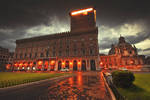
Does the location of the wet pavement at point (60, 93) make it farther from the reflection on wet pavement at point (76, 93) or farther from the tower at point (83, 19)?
the tower at point (83, 19)

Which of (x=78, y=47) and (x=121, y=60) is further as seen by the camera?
(x=121, y=60)

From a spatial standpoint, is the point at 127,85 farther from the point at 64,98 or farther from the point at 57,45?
the point at 57,45

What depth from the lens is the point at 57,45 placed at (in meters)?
44.5

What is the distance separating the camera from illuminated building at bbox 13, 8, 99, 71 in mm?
37562

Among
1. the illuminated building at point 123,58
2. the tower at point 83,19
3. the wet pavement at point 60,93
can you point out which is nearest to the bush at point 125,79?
the wet pavement at point 60,93

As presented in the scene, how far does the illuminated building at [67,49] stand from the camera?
3756cm

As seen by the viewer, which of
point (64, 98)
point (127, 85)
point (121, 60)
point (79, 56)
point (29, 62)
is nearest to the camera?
point (64, 98)

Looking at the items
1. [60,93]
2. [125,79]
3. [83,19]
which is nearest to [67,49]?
[83,19]

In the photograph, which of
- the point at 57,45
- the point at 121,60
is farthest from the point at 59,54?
the point at 121,60

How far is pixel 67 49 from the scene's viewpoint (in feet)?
137

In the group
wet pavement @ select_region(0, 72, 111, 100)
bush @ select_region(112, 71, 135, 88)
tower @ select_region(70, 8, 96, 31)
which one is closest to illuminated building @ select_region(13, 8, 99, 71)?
tower @ select_region(70, 8, 96, 31)

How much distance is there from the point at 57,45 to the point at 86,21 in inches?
958

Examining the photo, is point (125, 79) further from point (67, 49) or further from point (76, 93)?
point (67, 49)

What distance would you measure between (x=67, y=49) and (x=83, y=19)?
2374 cm
